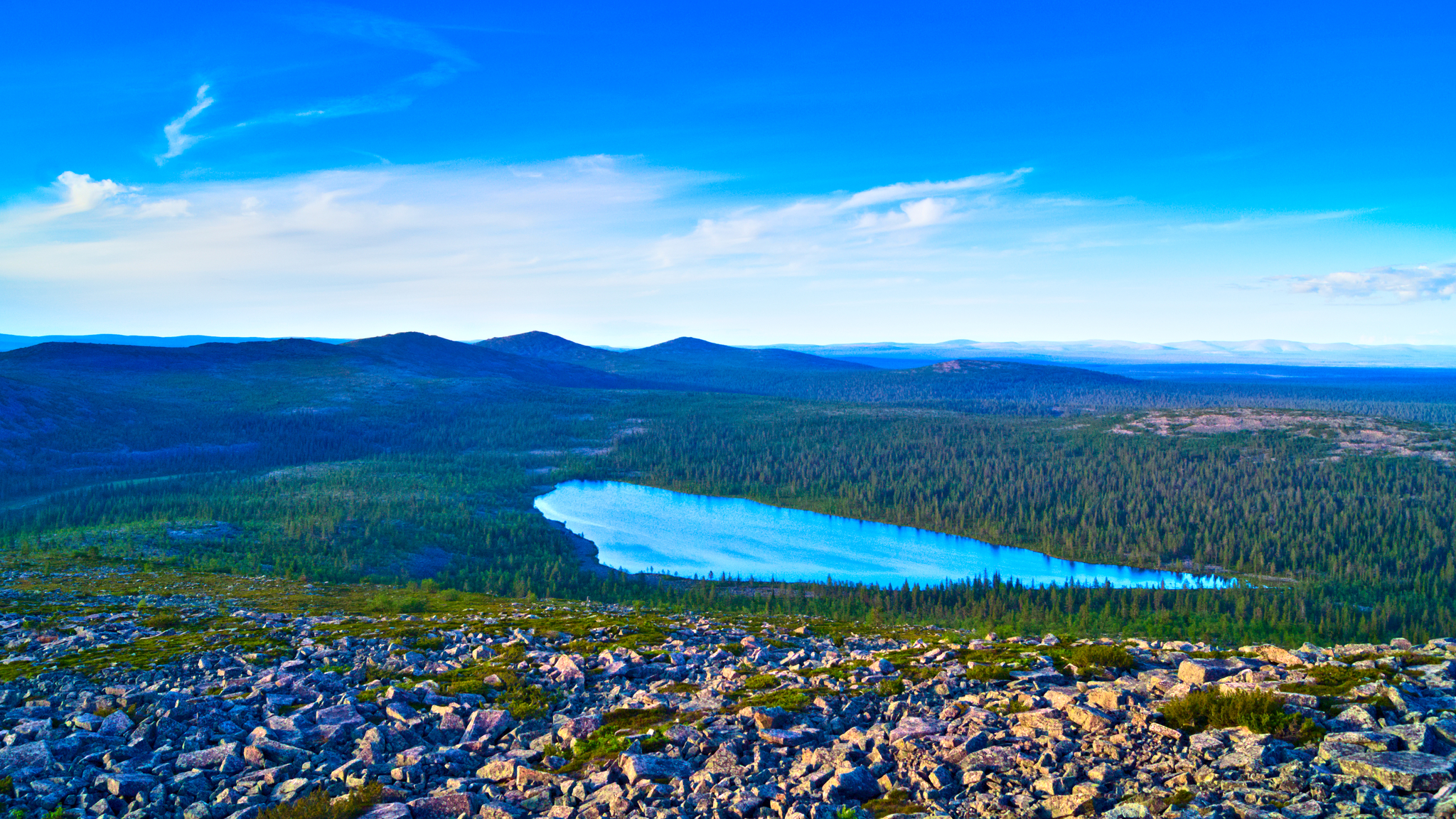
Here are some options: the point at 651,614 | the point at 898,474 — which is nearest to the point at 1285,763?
the point at 651,614

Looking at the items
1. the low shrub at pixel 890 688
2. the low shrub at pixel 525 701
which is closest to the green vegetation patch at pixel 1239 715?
the low shrub at pixel 890 688

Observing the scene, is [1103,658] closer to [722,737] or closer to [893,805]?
[893,805]

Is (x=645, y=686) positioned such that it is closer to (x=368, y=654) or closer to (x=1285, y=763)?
(x=368, y=654)

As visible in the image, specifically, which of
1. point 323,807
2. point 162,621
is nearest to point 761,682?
point 323,807

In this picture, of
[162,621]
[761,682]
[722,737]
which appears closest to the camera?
[722,737]

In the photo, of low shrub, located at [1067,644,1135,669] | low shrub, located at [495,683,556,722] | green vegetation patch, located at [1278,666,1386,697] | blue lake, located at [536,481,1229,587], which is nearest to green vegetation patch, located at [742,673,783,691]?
low shrub, located at [495,683,556,722]

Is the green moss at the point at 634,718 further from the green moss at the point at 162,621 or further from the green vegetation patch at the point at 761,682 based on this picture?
the green moss at the point at 162,621
